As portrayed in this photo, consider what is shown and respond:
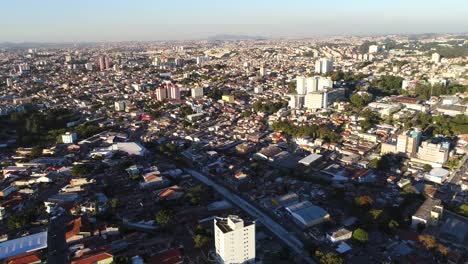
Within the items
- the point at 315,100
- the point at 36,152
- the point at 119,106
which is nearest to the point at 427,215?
the point at 315,100

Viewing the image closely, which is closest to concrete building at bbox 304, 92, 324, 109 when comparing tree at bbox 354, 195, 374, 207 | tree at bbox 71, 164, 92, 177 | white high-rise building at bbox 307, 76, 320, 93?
white high-rise building at bbox 307, 76, 320, 93

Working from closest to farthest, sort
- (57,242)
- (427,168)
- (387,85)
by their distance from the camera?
(57,242)
(427,168)
(387,85)

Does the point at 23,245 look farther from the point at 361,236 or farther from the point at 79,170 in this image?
the point at 361,236

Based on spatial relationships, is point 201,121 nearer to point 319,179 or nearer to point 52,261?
point 319,179

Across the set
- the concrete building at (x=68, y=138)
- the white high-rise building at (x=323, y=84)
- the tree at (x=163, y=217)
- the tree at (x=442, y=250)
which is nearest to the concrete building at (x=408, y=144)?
the tree at (x=442, y=250)

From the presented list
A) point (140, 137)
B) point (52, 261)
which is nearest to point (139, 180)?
point (52, 261)

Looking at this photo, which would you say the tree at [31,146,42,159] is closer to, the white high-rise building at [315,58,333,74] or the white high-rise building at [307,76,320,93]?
the white high-rise building at [307,76,320,93]
